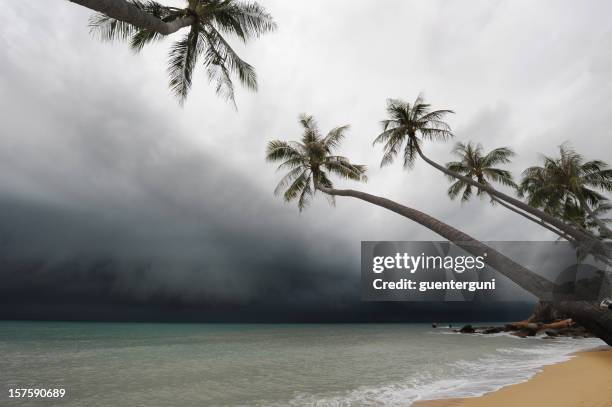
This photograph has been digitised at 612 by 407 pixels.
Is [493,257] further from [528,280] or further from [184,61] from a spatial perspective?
[184,61]

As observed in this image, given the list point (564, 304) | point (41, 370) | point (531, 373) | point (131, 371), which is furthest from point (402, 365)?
point (41, 370)

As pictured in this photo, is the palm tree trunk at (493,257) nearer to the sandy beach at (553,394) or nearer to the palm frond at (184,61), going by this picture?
the sandy beach at (553,394)

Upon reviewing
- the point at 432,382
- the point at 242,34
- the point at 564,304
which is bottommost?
the point at 432,382

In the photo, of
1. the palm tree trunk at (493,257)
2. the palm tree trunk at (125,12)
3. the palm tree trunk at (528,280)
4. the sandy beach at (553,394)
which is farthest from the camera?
the palm tree trunk at (493,257)

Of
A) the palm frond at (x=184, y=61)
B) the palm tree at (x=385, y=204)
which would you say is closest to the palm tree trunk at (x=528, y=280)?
the palm tree at (x=385, y=204)

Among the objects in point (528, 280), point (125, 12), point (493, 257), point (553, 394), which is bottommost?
point (553, 394)

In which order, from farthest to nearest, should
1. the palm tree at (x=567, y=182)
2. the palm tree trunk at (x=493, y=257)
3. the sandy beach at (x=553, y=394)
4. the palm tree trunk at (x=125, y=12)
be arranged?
the palm tree at (x=567, y=182) < the palm tree trunk at (x=493, y=257) < the sandy beach at (x=553, y=394) < the palm tree trunk at (x=125, y=12)

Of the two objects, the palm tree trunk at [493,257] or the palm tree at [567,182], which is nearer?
the palm tree trunk at [493,257]

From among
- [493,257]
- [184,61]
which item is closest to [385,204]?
[493,257]

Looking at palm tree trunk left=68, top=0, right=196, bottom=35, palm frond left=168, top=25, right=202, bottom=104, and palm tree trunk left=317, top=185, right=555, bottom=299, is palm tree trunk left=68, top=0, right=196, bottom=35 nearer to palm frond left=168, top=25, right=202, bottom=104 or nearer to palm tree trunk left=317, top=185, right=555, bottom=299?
palm frond left=168, top=25, right=202, bottom=104

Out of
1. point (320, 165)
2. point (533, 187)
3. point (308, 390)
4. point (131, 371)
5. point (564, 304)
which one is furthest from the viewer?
point (533, 187)

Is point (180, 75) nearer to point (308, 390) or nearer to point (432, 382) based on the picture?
point (308, 390)

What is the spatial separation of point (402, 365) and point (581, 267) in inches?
1163

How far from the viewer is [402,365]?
13492 millimetres
